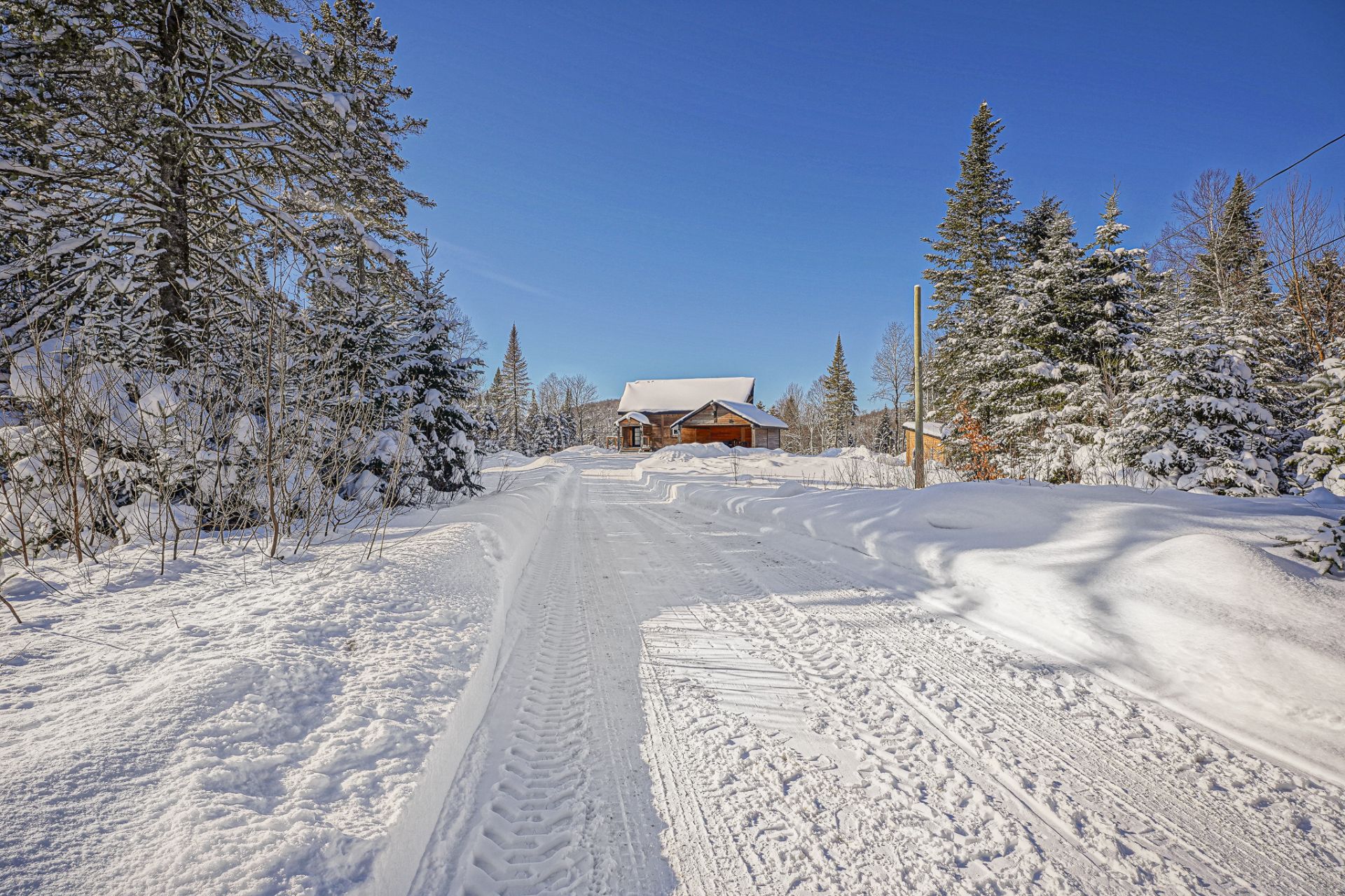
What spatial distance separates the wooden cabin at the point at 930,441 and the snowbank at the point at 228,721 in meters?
21.0

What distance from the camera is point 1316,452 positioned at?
7.70 meters

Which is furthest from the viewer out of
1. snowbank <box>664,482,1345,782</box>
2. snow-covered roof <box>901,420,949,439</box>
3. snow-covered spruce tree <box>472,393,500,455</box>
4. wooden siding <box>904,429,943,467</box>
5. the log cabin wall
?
the log cabin wall

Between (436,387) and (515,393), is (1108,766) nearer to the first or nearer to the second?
(436,387)

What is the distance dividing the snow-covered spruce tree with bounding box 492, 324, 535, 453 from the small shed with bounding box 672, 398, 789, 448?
1942cm

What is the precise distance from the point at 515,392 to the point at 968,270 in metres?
46.8

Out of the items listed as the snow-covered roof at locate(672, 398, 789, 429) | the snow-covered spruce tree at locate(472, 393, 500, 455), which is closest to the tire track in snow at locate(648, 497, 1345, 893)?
the snow-covered spruce tree at locate(472, 393, 500, 455)

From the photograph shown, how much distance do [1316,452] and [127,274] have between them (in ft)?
54.5

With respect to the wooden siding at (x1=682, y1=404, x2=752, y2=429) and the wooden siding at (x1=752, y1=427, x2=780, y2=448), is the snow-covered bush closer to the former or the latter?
the wooden siding at (x1=752, y1=427, x2=780, y2=448)

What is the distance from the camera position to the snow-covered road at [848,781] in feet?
5.90

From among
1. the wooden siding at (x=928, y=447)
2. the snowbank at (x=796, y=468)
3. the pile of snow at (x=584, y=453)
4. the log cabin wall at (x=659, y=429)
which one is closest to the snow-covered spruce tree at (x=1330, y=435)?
the snowbank at (x=796, y=468)

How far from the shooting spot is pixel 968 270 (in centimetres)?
2152

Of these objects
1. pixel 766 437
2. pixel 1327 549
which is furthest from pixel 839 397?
pixel 1327 549

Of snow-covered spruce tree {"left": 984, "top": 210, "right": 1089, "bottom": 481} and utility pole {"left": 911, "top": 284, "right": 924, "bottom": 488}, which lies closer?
utility pole {"left": 911, "top": 284, "right": 924, "bottom": 488}

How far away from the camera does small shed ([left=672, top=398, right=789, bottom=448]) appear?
40062mm
